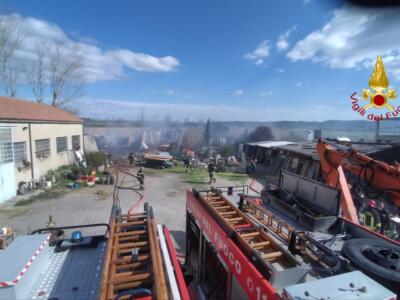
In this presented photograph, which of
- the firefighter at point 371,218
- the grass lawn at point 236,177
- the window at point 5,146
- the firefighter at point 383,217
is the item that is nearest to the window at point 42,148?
the window at point 5,146

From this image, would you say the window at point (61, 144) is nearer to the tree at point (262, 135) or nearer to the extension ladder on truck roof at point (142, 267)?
the extension ladder on truck roof at point (142, 267)

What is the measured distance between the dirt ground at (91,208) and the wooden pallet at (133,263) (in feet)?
13.6

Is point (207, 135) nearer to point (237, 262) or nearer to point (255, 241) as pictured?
point (255, 241)

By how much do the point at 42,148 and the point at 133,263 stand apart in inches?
629

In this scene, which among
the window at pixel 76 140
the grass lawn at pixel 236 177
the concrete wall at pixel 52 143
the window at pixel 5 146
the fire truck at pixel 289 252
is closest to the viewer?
the fire truck at pixel 289 252

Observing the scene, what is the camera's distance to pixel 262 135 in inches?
1283

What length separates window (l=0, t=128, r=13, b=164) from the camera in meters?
12.1

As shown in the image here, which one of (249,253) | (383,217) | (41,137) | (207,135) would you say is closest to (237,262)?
(249,253)

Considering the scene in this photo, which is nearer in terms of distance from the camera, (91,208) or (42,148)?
(91,208)

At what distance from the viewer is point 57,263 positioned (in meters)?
3.51

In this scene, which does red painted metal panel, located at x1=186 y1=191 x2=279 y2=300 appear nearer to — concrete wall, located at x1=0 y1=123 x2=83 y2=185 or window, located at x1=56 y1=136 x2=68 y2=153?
concrete wall, located at x1=0 y1=123 x2=83 y2=185

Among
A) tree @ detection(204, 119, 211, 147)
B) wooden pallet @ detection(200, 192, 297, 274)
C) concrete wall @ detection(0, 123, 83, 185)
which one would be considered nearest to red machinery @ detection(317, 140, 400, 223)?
wooden pallet @ detection(200, 192, 297, 274)

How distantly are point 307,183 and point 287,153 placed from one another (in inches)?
594

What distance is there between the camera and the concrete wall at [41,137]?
13.4 m
